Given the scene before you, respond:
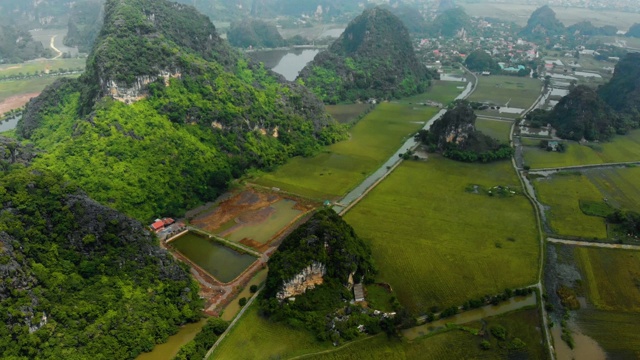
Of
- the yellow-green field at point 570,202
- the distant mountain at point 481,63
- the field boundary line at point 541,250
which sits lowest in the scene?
the field boundary line at point 541,250

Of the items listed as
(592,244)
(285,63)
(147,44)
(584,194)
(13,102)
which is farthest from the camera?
(285,63)

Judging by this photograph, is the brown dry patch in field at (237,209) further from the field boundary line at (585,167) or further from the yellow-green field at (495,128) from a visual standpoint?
the yellow-green field at (495,128)

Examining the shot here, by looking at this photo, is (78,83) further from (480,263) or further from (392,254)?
(480,263)

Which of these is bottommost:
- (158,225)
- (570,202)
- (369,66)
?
(158,225)

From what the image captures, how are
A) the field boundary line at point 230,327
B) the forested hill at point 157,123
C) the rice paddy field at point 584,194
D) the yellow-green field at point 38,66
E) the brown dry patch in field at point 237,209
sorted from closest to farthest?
the field boundary line at point 230,327, the rice paddy field at point 584,194, the forested hill at point 157,123, the brown dry patch in field at point 237,209, the yellow-green field at point 38,66

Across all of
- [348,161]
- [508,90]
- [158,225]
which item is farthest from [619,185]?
[158,225]

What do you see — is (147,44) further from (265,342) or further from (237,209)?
(265,342)

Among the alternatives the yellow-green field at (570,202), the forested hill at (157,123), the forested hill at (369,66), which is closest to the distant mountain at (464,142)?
the yellow-green field at (570,202)
